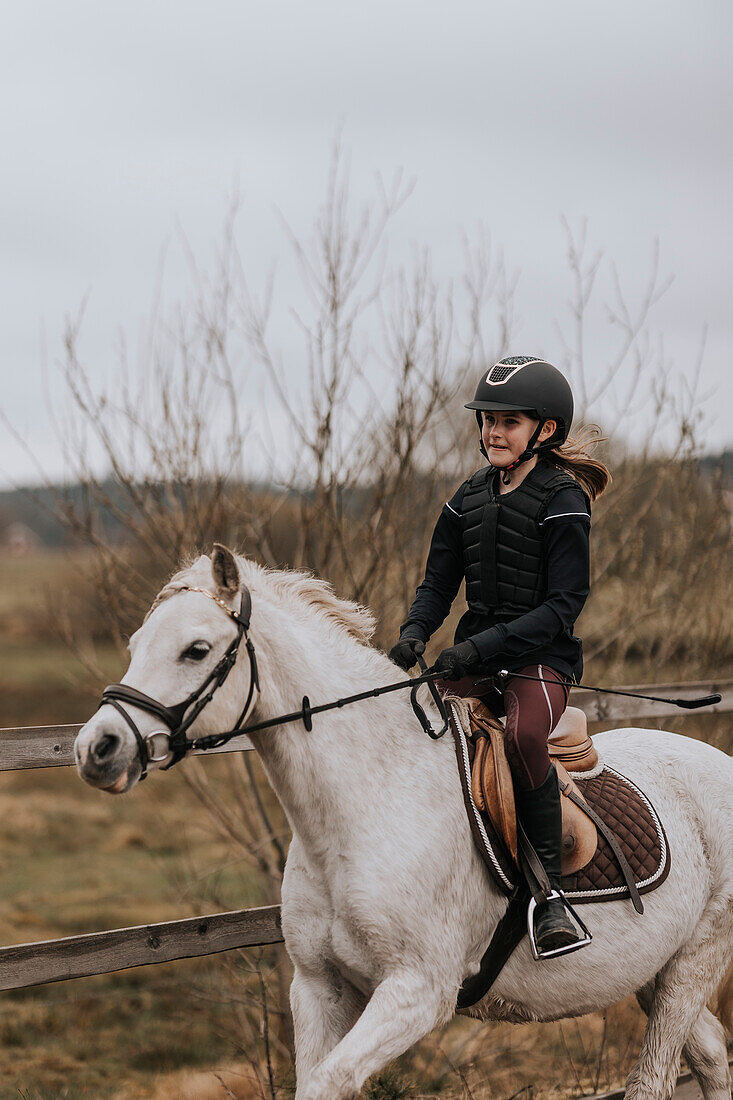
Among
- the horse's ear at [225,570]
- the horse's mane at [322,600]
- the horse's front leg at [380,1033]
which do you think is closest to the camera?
the horse's front leg at [380,1033]

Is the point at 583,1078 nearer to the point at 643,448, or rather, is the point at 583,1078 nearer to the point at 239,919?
the point at 239,919

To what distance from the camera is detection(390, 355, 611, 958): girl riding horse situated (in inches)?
112

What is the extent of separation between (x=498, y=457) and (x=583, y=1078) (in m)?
4.25

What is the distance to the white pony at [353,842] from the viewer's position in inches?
98.0

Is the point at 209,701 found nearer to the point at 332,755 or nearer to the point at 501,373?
the point at 332,755

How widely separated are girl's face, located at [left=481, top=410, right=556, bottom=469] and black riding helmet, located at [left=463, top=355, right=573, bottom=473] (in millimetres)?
23

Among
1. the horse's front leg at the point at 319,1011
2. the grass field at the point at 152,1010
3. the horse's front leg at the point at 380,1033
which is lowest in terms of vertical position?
the grass field at the point at 152,1010

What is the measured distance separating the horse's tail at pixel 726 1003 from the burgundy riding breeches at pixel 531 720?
3.24 metres

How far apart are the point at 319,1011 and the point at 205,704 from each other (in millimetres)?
1052

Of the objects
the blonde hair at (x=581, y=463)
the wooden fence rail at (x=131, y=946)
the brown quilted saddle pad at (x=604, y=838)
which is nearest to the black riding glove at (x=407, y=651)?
the brown quilted saddle pad at (x=604, y=838)

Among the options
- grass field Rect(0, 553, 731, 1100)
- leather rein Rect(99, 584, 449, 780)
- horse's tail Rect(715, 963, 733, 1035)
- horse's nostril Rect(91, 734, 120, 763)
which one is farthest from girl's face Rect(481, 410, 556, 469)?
horse's tail Rect(715, 963, 733, 1035)

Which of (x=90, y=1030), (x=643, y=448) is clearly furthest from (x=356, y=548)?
(x=90, y=1030)

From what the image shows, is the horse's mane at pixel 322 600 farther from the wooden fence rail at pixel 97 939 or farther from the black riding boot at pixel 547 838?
the wooden fence rail at pixel 97 939

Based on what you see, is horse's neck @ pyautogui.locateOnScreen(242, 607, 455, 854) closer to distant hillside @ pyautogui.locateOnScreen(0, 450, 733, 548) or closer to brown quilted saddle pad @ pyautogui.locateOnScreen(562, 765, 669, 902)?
brown quilted saddle pad @ pyautogui.locateOnScreen(562, 765, 669, 902)
